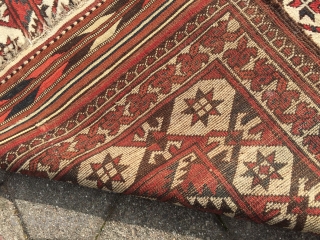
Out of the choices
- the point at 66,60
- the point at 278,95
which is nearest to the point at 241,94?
the point at 278,95

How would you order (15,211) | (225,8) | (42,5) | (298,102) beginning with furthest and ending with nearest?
(42,5)
(15,211)
(225,8)
(298,102)

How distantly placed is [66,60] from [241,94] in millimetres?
705

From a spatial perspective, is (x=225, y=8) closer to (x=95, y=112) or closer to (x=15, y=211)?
(x=95, y=112)

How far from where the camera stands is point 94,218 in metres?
1.74

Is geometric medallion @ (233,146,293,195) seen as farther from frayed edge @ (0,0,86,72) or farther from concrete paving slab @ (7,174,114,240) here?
frayed edge @ (0,0,86,72)

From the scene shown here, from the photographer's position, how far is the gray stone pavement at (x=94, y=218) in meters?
1.64

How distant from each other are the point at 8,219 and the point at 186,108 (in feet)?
2.63

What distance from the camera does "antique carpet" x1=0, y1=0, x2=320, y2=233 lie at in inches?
58.3

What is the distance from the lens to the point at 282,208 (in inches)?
56.0

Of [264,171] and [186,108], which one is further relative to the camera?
[186,108]

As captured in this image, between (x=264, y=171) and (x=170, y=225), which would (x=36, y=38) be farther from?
(x=264, y=171)

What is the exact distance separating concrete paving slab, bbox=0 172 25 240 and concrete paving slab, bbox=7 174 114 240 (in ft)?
0.08

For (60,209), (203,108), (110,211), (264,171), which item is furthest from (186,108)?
(60,209)

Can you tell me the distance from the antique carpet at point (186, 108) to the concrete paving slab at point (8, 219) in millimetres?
208
